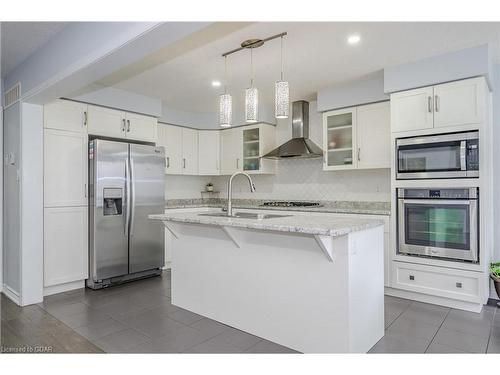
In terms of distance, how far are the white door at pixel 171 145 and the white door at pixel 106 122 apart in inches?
34.2

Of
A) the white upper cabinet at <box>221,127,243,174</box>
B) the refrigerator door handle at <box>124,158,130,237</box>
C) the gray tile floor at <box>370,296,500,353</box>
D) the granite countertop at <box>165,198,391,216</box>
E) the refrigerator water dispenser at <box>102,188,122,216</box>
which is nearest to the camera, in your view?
the gray tile floor at <box>370,296,500,353</box>

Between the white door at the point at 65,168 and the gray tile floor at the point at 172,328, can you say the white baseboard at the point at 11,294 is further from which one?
the white door at the point at 65,168

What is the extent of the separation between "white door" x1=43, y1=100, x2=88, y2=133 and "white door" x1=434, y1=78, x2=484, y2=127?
3.78 m

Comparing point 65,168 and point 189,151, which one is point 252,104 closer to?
point 65,168

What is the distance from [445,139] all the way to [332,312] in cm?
208

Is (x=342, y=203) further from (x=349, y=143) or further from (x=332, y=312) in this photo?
(x=332, y=312)

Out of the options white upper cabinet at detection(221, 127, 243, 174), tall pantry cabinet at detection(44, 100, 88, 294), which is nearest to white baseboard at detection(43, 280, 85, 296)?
tall pantry cabinet at detection(44, 100, 88, 294)

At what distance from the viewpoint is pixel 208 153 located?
5.58 meters

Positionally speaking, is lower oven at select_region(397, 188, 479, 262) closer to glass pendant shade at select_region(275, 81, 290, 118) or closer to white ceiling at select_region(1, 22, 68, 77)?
glass pendant shade at select_region(275, 81, 290, 118)

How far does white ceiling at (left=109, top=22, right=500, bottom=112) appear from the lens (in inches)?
105

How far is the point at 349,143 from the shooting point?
4105mm
